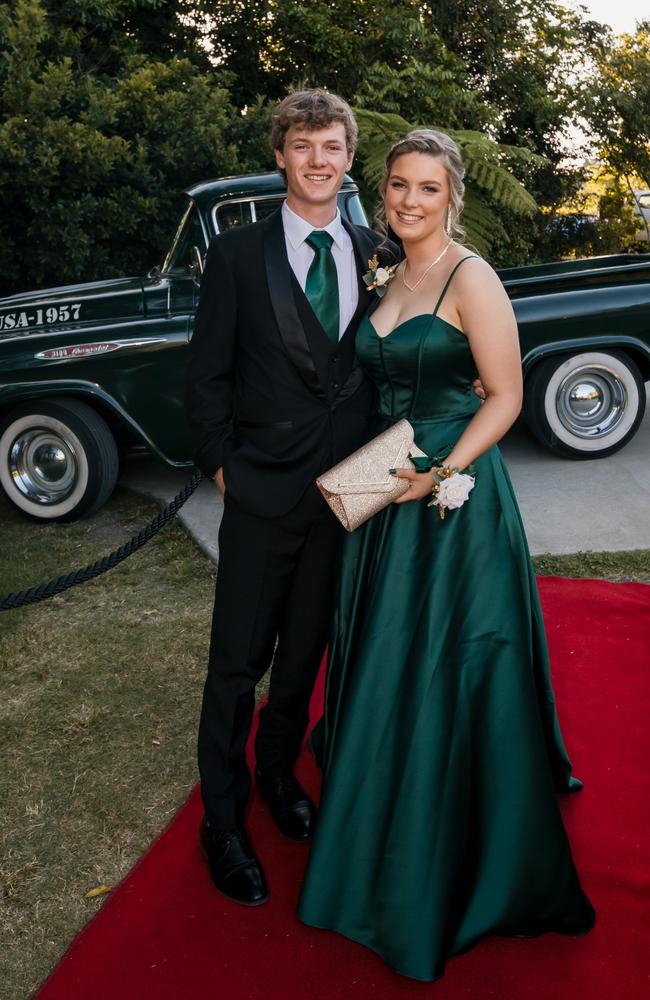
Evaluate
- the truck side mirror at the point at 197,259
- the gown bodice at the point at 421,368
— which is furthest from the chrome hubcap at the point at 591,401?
the gown bodice at the point at 421,368

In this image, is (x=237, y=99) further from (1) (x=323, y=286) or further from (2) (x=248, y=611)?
(2) (x=248, y=611)

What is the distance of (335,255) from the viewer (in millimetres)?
2553

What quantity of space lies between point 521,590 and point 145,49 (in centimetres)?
978

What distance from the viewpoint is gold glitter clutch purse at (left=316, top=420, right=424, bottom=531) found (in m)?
2.26

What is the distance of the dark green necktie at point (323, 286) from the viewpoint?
2467 mm

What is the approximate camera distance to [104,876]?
8.94ft

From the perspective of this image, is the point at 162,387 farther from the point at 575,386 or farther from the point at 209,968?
the point at 209,968

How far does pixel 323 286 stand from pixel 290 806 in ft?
5.07

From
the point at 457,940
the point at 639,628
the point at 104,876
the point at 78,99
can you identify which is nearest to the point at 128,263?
the point at 78,99

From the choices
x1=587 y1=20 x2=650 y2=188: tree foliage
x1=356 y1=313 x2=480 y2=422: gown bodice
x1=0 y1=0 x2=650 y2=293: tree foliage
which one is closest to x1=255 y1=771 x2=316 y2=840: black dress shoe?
x1=356 y1=313 x2=480 y2=422: gown bodice

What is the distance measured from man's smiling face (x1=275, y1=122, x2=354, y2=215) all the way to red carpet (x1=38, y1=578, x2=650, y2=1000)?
1.84 metres

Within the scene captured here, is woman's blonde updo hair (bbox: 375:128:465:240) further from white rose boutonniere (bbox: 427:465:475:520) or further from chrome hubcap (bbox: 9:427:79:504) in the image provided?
chrome hubcap (bbox: 9:427:79:504)

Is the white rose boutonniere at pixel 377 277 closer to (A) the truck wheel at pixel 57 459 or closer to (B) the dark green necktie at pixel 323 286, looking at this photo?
(B) the dark green necktie at pixel 323 286

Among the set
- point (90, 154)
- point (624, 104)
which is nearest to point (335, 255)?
point (90, 154)
